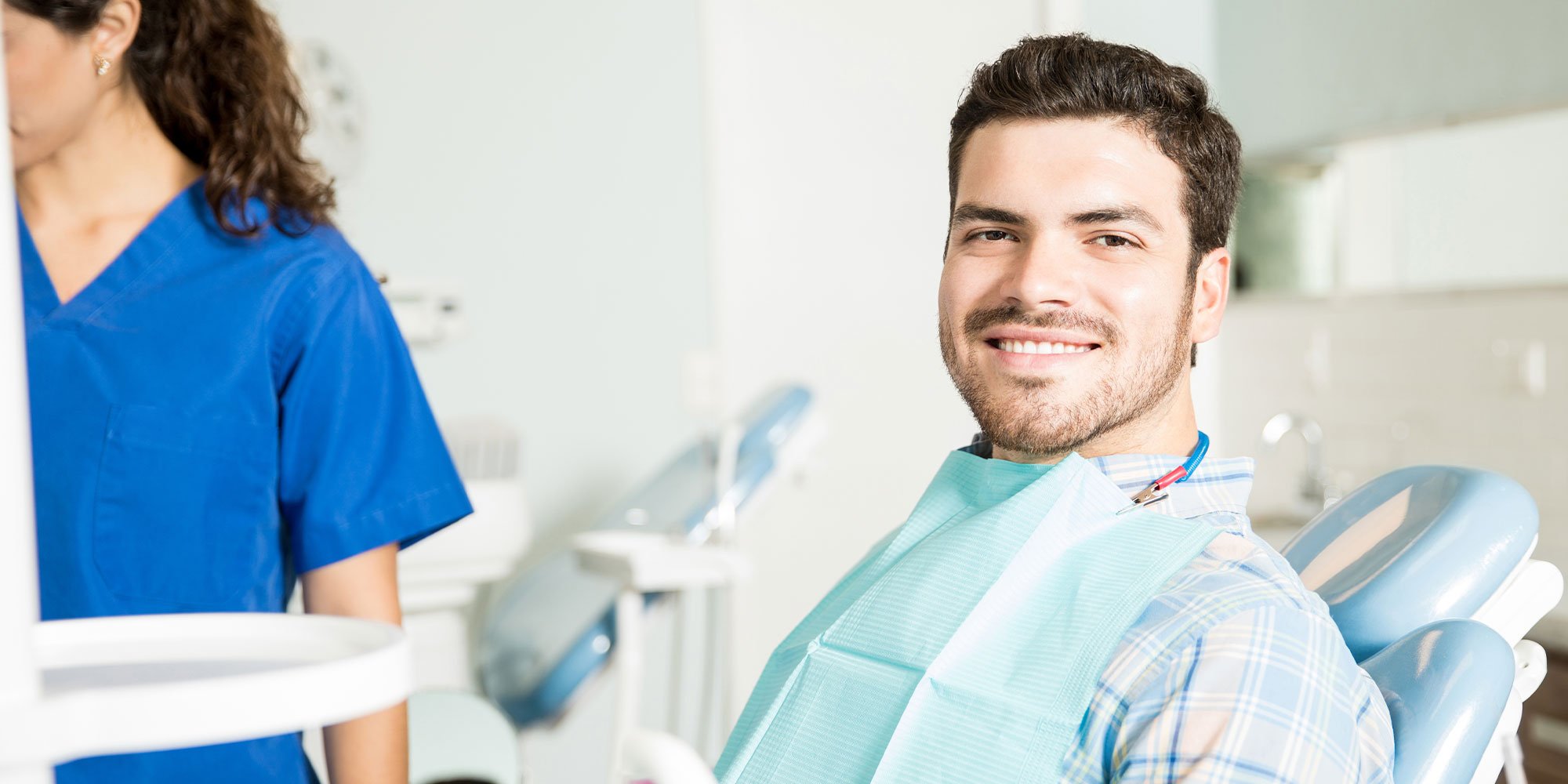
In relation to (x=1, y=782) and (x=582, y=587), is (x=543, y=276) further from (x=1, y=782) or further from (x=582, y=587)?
(x=1, y=782)

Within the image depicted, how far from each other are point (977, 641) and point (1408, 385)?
92.4 inches

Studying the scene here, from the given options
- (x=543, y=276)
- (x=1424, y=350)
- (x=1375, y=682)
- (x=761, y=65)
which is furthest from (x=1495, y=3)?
(x=1375, y=682)

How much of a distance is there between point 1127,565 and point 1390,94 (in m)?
2.43

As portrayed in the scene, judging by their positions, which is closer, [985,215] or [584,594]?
[985,215]

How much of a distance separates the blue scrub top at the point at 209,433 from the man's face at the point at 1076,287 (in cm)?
51

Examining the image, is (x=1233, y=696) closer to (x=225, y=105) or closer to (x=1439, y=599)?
(x=1439, y=599)

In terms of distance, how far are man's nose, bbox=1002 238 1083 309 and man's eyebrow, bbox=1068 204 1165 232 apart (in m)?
0.03

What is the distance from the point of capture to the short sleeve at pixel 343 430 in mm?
1083

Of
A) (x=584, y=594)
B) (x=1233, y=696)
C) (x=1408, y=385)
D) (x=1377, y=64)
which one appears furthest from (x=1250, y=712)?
(x=1377, y=64)

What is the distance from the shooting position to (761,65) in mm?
3229

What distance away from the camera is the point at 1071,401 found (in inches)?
41.8

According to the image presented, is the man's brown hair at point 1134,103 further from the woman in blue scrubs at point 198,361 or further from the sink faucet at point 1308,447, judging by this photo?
the sink faucet at point 1308,447

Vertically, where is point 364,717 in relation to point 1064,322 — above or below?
below

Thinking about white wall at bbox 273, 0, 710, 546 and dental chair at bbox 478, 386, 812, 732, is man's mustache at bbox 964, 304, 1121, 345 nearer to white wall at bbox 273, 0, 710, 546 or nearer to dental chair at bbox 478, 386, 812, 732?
dental chair at bbox 478, 386, 812, 732
